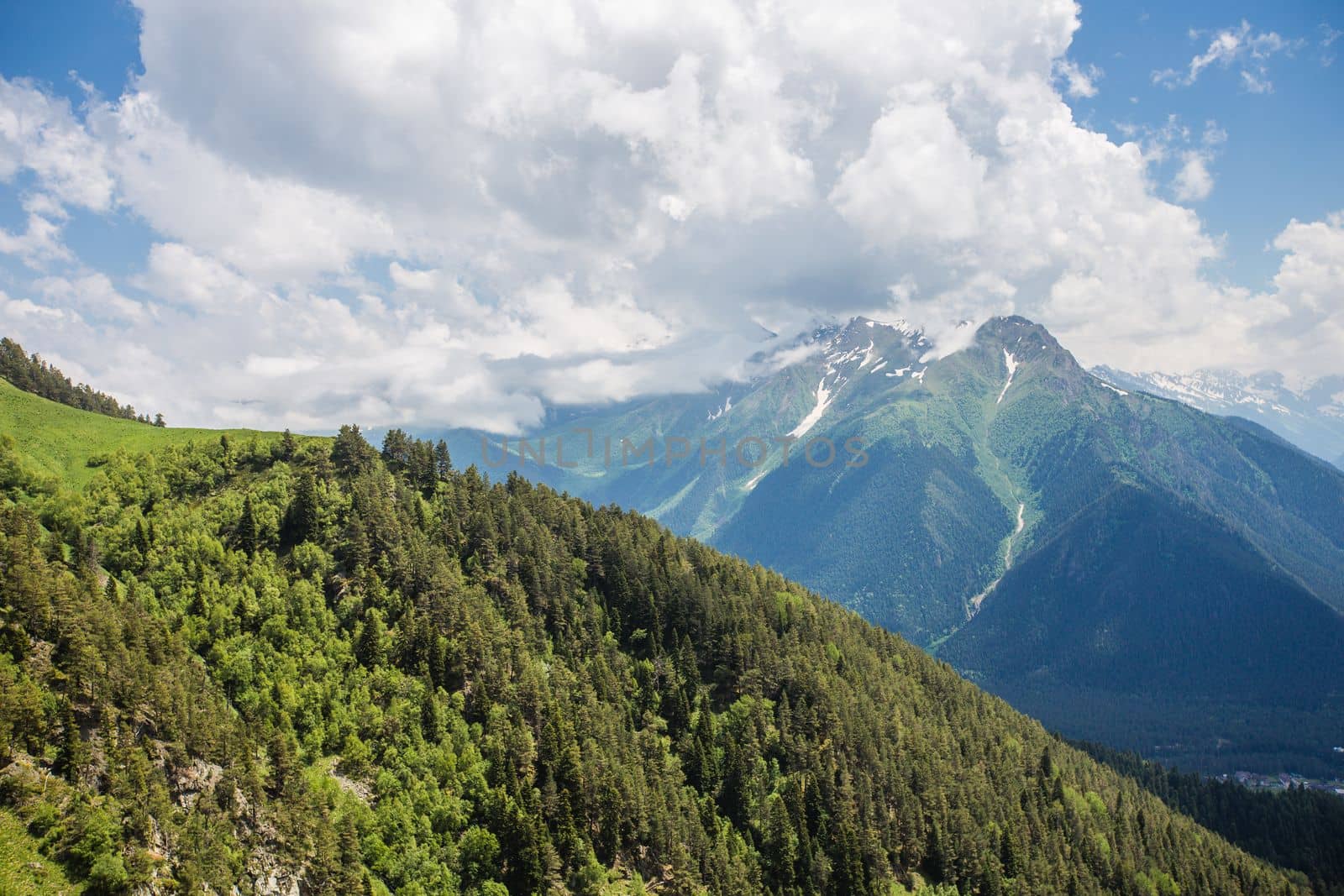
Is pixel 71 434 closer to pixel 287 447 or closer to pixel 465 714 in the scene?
pixel 287 447

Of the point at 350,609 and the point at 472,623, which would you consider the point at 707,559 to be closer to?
the point at 472,623

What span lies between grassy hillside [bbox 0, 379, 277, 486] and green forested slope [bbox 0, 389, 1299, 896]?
19.1ft

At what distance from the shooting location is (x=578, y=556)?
162 meters

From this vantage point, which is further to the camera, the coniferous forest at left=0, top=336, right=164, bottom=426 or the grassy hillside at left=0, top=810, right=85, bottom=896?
the coniferous forest at left=0, top=336, right=164, bottom=426

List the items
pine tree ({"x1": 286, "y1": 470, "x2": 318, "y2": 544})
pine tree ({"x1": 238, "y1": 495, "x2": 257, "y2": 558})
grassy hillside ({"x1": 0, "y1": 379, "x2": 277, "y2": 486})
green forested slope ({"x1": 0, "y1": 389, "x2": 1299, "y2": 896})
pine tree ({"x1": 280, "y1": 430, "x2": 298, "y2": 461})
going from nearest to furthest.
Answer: green forested slope ({"x1": 0, "y1": 389, "x2": 1299, "y2": 896}), pine tree ({"x1": 238, "y1": 495, "x2": 257, "y2": 558}), pine tree ({"x1": 286, "y1": 470, "x2": 318, "y2": 544}), grassy hillside ({"x1": 0, "y1": 379, "x2": 277, "y2": 486}), pine tree ({"x1": 280, "y1": 430, "x2": 298, "y2": 461})

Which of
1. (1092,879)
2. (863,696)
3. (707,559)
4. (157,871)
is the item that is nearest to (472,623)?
(157,871)

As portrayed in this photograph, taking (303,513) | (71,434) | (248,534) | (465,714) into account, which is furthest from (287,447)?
(465,714)

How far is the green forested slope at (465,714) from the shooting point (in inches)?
2896

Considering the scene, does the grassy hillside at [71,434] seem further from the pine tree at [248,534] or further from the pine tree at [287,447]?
the pine tree at [248,534]

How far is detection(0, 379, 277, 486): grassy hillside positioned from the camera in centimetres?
13462

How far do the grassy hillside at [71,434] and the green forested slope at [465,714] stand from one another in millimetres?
5811

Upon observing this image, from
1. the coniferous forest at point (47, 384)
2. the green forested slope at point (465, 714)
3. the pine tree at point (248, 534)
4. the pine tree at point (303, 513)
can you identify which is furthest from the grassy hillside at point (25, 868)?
the coniferous forest at point (47, 384)

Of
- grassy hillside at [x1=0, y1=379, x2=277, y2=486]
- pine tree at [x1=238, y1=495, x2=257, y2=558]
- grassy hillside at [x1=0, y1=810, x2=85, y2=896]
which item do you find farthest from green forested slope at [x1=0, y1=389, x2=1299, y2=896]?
grassy hillside at [x1=0, y1=379, x2=277, y2=486]

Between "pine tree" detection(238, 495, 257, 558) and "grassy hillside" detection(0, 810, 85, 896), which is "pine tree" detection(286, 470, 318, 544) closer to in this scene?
"pine tree" detection(238, 495, 257, 558)
